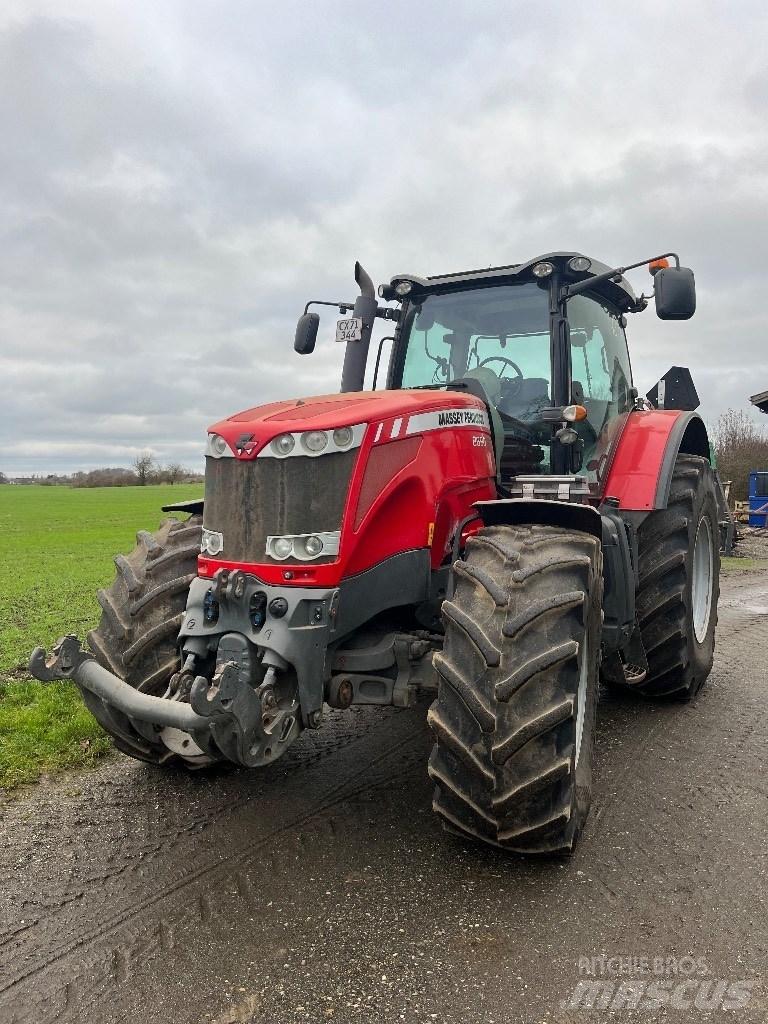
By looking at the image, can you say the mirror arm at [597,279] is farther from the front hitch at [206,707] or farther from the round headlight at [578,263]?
the front hitch at [206,707]

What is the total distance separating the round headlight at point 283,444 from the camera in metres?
3.18

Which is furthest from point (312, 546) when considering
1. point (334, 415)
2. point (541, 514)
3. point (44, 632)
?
point (44, 632)

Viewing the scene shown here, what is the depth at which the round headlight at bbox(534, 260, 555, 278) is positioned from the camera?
14.5ft

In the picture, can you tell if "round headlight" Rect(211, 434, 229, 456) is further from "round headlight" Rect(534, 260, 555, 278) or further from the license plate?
"round headlight" Rect(534, 260, 555, 278)

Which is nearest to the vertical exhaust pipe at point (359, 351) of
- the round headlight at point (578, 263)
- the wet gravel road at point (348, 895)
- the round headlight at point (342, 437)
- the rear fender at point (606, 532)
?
the round headlight at point (578, 263)

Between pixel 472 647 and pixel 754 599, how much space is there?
27.1 ft

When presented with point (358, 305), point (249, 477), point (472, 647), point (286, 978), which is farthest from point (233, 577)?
point (358, 305)

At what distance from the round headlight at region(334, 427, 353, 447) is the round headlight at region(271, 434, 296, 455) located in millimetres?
171

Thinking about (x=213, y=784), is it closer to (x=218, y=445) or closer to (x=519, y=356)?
(x=218, y=445)

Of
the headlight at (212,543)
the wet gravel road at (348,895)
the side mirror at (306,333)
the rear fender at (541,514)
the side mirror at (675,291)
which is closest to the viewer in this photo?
the wet gravel road at (348,895)

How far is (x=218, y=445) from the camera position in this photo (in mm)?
3410

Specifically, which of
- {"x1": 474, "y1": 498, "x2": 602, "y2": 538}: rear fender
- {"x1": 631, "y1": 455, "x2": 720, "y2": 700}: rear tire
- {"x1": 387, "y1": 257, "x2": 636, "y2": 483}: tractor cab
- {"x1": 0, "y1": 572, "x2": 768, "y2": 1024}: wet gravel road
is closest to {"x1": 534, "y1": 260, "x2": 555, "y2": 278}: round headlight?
{"x1": 387, "y1": 257, "x2": 636, "y2": 483}: tractor cab

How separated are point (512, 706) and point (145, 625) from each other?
177 cm

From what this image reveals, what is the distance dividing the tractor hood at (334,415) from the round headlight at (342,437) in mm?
19
